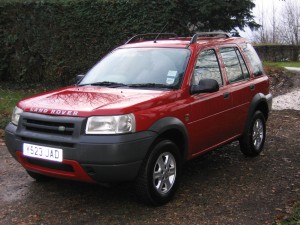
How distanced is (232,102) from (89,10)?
328 inches

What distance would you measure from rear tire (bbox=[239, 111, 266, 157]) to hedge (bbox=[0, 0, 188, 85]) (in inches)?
241

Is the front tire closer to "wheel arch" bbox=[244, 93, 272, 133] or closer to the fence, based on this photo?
"wheel arch" bbox=[244, 93, 272, 133]

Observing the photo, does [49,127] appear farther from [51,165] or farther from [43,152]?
[51,165]

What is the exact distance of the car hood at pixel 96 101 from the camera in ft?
13.6

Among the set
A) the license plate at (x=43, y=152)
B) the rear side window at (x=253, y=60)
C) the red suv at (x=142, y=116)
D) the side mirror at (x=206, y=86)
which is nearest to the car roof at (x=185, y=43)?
the red suv at (x=142, y=116)

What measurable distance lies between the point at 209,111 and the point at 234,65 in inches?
43.4

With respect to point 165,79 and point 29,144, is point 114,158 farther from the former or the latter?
point 165,79

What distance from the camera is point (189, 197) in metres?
4.86

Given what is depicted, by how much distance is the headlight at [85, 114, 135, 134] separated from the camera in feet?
13.4

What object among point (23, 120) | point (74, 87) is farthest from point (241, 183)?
point (23, 120)

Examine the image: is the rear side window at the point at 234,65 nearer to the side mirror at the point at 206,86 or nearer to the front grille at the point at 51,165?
the side mirror at the point at 206,86

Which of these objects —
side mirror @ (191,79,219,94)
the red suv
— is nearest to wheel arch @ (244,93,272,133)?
the red suv

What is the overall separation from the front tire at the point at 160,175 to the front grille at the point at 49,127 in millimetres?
820

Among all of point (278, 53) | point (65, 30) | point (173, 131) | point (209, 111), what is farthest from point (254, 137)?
point (278, 53)
